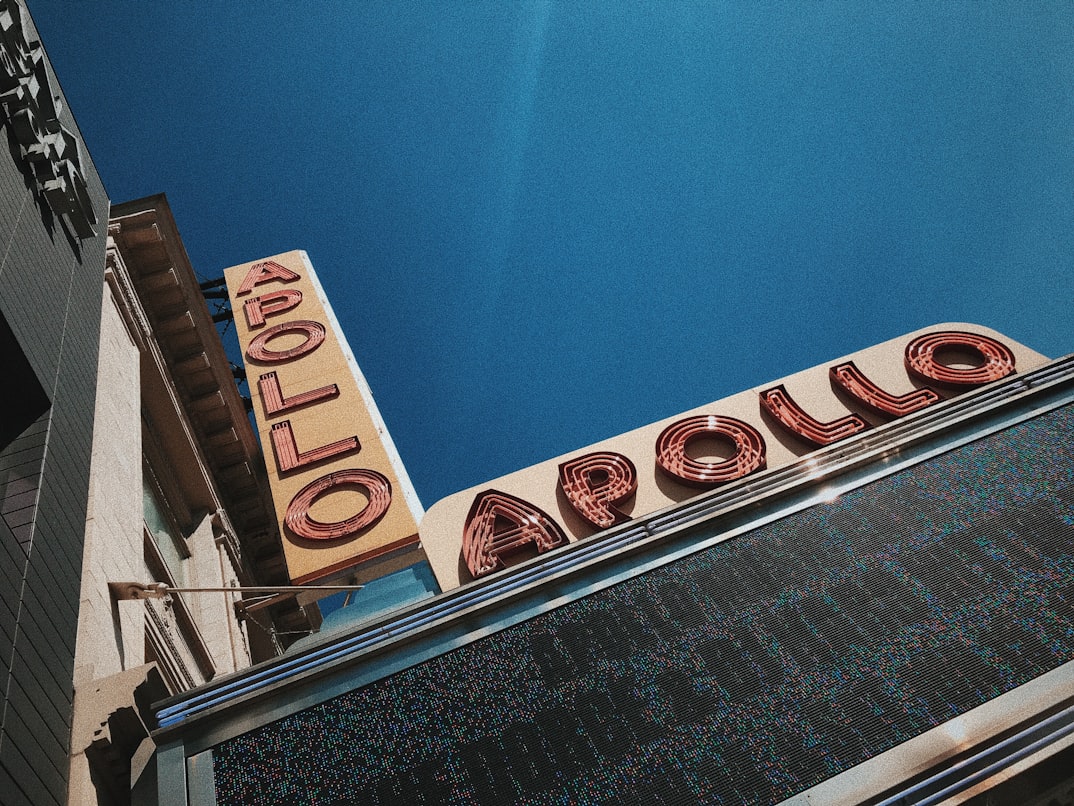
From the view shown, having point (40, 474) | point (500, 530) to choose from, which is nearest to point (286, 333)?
point (500, 530)

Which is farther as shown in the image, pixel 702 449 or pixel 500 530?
pixel 702 449

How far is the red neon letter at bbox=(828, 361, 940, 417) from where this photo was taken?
1283 centimetres

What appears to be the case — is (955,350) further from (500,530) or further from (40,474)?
(40,474)

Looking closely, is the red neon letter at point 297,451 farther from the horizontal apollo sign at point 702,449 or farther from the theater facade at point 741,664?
the theater facade at point 741,664

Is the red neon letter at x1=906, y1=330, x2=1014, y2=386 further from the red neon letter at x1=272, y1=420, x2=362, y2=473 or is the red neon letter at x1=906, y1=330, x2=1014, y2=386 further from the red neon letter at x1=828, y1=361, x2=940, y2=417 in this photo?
the red neon letter at x1=272, y1=420, x2=362, y2=473

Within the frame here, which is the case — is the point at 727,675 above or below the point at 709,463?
above

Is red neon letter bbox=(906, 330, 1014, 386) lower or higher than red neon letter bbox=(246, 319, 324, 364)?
higher

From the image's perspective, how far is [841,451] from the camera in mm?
9078

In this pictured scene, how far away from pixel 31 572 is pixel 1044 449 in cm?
976

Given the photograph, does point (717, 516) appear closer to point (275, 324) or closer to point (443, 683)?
point (443, 683)

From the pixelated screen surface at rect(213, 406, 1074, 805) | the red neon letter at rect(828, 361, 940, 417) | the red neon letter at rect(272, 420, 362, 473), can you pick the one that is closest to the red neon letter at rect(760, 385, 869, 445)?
the red neon letter at rect(828, 361, 940, 417)

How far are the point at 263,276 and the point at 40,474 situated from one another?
658 inches

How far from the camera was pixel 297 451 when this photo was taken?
1686cm

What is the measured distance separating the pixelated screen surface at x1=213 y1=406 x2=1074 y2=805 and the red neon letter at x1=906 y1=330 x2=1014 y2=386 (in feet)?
17.4
